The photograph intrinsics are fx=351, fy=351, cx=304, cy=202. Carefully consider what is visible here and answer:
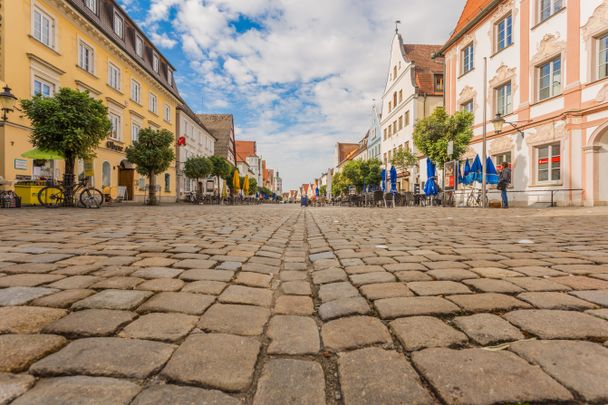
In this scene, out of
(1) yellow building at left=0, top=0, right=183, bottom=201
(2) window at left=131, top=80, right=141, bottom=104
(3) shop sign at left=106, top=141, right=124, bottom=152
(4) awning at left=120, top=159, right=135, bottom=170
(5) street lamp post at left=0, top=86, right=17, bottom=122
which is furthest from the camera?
(2) window at left=131, top=80, right=141, bottom=104

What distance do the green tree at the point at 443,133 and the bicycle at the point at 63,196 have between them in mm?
14853

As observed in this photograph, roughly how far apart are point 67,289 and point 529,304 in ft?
8.33

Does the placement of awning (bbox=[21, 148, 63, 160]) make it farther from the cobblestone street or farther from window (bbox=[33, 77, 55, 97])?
the cobblestone street

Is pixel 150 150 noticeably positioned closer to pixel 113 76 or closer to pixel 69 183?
pixel 69 183

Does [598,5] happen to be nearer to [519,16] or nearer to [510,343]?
[519,16]

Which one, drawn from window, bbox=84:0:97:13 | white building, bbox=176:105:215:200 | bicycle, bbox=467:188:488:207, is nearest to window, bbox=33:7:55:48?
window, bbox=84:0:97:13

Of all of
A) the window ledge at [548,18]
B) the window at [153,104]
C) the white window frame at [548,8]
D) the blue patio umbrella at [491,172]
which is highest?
the white window frame at [548,8]

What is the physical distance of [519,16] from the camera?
53.4 feet

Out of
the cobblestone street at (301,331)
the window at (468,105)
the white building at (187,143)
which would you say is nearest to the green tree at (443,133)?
the window at (468,105)

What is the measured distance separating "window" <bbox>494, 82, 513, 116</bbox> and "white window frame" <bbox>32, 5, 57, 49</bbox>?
2128cm

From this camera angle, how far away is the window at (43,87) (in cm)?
1482

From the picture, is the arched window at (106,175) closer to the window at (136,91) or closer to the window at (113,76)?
the window at (113,76)

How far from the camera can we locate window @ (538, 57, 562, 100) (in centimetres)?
1447

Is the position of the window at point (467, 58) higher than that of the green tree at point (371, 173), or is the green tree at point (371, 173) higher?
the window at point (467, 58)
